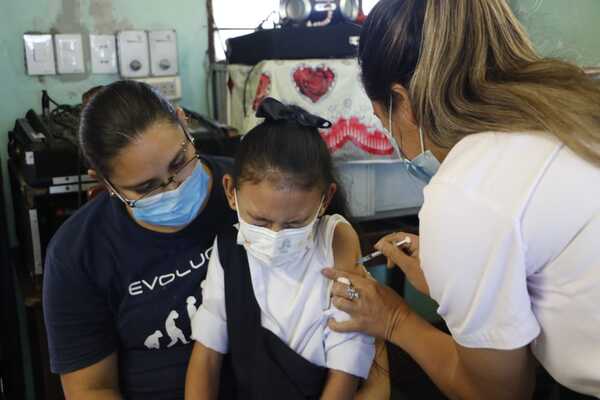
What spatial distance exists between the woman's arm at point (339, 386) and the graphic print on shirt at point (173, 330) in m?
0.33

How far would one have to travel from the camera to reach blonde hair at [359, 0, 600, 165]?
2.40 feet

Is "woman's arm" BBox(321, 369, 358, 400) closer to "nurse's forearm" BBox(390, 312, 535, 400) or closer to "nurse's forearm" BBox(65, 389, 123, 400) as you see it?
Answer: "nurse's forearm" BBox(390, 312, 535, 400)

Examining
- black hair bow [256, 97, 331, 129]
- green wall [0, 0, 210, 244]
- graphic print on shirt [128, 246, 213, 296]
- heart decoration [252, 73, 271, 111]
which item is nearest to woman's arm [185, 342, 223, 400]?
graphic print on shirt [128, 246, 213, 296]

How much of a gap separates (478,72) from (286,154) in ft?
1.20

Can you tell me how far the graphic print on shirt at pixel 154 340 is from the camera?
1093 mm

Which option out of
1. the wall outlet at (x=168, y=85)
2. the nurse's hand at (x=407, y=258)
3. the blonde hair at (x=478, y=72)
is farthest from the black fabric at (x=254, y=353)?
the wall outlet at (x=168, y=85)

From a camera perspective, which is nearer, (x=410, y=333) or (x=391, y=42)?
(x=391, y=42)

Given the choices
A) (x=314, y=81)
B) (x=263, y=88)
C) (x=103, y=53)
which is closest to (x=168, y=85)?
(x=103, y=53)

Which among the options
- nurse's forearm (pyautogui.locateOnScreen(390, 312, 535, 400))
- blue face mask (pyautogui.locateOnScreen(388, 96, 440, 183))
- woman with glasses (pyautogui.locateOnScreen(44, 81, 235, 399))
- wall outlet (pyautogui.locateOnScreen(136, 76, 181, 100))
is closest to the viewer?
nurse's forearm (pyautogui.locateOnScreen(390, 312, 535, 400))

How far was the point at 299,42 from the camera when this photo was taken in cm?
168

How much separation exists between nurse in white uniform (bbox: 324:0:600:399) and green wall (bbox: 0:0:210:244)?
4.36ft

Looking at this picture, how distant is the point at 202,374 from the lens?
1029mm

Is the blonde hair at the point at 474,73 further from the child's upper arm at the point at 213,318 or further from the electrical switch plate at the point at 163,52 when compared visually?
the electrical switch plate at the point at 163,52

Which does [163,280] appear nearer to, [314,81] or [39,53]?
[314,81]
